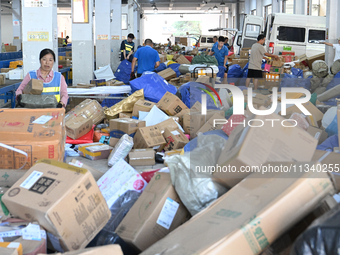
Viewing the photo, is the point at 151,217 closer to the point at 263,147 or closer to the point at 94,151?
the point at 263,147

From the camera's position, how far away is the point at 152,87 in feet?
20.4

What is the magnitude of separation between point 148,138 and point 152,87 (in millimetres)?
1933

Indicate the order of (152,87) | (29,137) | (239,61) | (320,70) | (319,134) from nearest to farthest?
(29,137), (319,134), (152,87), (320,70), (239,61)

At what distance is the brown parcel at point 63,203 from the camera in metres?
1.78

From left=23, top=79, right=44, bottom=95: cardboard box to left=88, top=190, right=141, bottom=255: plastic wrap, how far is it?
2087mm

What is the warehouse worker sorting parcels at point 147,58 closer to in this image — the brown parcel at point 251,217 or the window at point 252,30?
the brown parcel at point 251,217

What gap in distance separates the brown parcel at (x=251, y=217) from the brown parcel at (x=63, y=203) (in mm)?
392

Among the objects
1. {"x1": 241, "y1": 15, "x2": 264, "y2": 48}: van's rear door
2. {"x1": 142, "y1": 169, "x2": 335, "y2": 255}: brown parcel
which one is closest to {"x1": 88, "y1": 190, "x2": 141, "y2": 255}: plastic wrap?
{"x1": 142, "y1": 169, "x2": 335, "y2": 255}: brown parcel

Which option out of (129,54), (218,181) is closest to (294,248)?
(218,181)

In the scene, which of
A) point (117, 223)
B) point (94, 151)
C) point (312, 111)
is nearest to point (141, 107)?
point (94, 151)

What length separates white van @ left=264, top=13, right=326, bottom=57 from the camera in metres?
12.3

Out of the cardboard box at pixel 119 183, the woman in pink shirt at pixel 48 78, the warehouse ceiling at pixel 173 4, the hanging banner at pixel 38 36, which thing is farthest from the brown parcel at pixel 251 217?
the warehouse ceiling at pixel 173 4

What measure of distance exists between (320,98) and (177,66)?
209 inches

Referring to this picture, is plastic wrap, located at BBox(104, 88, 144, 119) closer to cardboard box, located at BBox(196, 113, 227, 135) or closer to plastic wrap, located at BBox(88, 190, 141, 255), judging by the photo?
cardboard box, located at BBox(196, 113, 227, 135)
